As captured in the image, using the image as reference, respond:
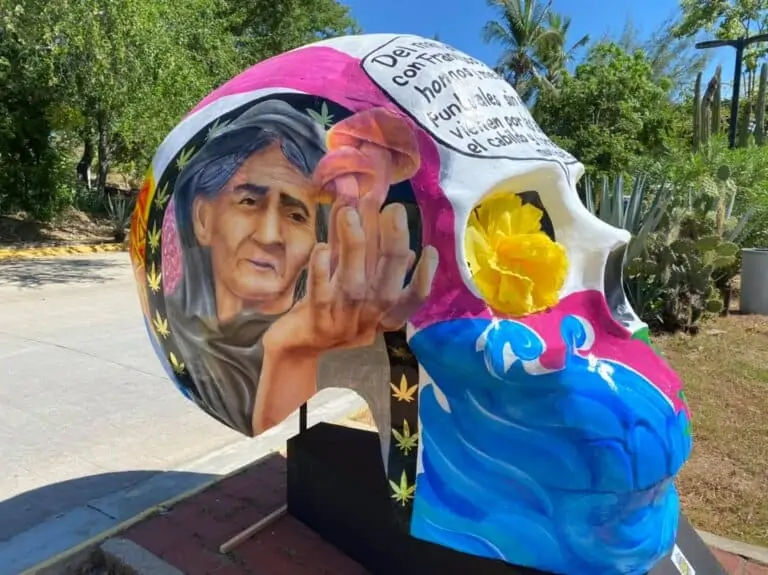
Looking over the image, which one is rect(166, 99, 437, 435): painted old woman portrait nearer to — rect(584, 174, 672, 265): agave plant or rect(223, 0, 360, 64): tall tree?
rect(584, 174, 672, 265): agave plant

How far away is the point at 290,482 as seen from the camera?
334cm

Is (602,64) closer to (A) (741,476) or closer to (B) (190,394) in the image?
(A) (741,476)

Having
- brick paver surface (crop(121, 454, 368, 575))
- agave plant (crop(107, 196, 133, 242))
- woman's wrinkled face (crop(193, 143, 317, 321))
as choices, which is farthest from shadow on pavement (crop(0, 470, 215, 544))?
agave plant (crop(107, 196, 133, 242))

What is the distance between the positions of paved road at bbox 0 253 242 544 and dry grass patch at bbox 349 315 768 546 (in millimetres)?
1292

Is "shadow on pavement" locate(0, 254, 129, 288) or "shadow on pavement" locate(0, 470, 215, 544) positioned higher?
"shadow on pavement" locate(0, 254, 129, 288)

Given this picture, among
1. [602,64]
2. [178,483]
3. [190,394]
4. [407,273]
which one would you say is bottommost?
[178,483]

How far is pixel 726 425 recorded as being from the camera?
15.7 ft

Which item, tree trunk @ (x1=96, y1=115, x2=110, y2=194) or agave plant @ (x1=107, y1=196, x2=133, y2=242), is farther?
agave plant @ (x1=107, y1=196, x2=133, y2=242)

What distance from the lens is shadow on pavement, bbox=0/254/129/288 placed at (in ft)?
32.4

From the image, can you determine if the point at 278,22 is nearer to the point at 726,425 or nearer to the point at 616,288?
the point at 726,425

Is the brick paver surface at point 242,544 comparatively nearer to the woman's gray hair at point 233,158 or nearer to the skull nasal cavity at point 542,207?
the woman's gray hair at point 233,158

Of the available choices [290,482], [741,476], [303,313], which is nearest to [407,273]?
[303,313]

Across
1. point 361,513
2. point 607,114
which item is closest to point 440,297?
point 361,513

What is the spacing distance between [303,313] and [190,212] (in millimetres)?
473
